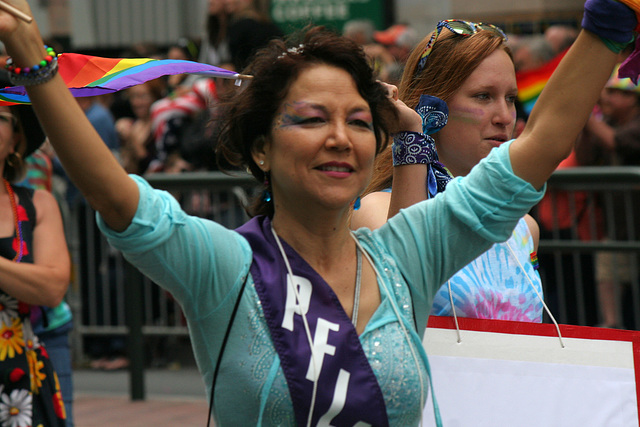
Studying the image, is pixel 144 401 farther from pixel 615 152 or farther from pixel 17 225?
pixel 615 152

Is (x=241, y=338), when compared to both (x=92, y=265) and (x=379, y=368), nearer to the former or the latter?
(x=379, y=368)

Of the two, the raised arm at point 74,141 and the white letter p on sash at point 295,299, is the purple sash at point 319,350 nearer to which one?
the white letter p on sash at point 295,299

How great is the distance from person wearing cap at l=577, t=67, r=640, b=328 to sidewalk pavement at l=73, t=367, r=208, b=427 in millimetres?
2831

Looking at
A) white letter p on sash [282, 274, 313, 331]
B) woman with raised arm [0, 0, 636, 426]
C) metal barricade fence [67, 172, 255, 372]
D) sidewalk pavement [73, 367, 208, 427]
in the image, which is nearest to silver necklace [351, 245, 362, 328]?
woman with raised arm [0, 0, 636, 426]

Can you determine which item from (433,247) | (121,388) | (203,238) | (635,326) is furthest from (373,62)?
(121,388)

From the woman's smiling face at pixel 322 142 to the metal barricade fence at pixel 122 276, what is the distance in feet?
15.4

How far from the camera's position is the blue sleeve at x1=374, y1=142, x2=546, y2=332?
2133mm

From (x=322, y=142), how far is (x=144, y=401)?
5092mm

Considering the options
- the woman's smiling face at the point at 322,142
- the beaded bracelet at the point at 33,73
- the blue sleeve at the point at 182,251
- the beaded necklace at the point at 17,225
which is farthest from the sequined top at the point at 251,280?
the beaded necklace at the point at 17,225

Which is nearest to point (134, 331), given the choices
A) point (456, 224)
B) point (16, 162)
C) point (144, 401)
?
point (144, 401)

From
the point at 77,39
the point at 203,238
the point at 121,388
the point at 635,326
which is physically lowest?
the point at 121,388

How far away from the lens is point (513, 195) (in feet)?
6.95

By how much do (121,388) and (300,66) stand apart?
18.0 feet

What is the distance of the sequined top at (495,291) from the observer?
2721 mm
